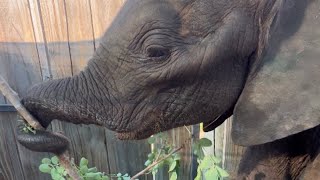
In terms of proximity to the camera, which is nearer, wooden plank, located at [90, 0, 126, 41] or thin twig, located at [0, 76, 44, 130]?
thin twig, located at [0, 76, 44, 130]

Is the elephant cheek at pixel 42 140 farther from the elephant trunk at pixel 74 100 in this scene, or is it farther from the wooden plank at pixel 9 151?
the wooden plank at pixel 9 151

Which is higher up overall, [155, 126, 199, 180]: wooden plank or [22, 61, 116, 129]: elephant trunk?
[22, 61, 116, 129]: elephant trunk

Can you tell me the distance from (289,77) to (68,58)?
1582 millimetres

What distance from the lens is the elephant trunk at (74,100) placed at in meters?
1.29

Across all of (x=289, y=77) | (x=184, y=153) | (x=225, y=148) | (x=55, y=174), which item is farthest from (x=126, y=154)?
(x=289, y=77)

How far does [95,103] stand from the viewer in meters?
1.31

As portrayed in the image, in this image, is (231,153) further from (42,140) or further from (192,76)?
(42,140)

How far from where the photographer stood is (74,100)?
4.25 feet

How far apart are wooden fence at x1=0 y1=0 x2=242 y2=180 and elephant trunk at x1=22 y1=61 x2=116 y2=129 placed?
1040mm

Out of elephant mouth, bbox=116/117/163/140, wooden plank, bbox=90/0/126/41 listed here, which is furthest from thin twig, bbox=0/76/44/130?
wooden plank, bbox=90/0/126/41

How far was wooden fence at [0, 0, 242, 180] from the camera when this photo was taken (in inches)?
92.5

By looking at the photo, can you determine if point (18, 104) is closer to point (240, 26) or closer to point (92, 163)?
point (240, 26)

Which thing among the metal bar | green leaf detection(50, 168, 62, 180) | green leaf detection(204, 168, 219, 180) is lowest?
green leaf detection(50, 168, 62, 180)

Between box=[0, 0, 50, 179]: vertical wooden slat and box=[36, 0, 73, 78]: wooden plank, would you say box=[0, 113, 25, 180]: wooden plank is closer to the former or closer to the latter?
box=[0, 0, 50, 179]: vertical wooden slat
